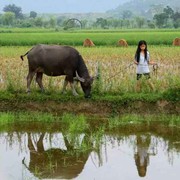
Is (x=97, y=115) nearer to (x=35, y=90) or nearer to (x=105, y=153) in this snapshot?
(x=35, y=90)

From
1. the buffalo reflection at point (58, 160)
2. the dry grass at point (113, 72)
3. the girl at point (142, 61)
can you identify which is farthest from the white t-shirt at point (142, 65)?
the buffalo reflection at point (58, 160)

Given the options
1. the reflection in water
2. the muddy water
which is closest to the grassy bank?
the muddy water

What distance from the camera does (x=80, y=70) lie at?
11.2 meters

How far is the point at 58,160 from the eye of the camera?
7.12 metres

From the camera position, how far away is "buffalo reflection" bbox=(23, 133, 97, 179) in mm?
6516

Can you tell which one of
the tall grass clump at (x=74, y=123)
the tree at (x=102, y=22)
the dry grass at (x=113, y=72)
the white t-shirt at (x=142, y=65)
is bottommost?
the tree at (x=102, y=22)

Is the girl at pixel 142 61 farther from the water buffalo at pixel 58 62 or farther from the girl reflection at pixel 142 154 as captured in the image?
the girl reflection at pixel 142 154

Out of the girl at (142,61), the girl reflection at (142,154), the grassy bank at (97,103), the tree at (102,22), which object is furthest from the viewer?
the tree at (102,22)

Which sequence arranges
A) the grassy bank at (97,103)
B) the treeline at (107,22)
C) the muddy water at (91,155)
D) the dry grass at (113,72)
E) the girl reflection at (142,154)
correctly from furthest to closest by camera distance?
the treeline at (107,22) < the dry grass at (113,72) < the grassy bank at (97,103) < the girl reflection at (142,154) < the muddy water at (91,155)

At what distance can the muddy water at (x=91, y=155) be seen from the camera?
650cm

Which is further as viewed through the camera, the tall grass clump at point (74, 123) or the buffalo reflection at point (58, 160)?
the tall grass clump at point (74, 123)

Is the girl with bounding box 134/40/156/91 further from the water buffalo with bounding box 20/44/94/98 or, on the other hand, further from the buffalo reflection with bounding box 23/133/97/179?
the buffalo reflection with bounding box 23/133/97/179

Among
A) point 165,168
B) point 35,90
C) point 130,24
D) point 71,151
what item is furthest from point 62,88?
point 130,24

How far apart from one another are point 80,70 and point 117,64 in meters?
5.92
